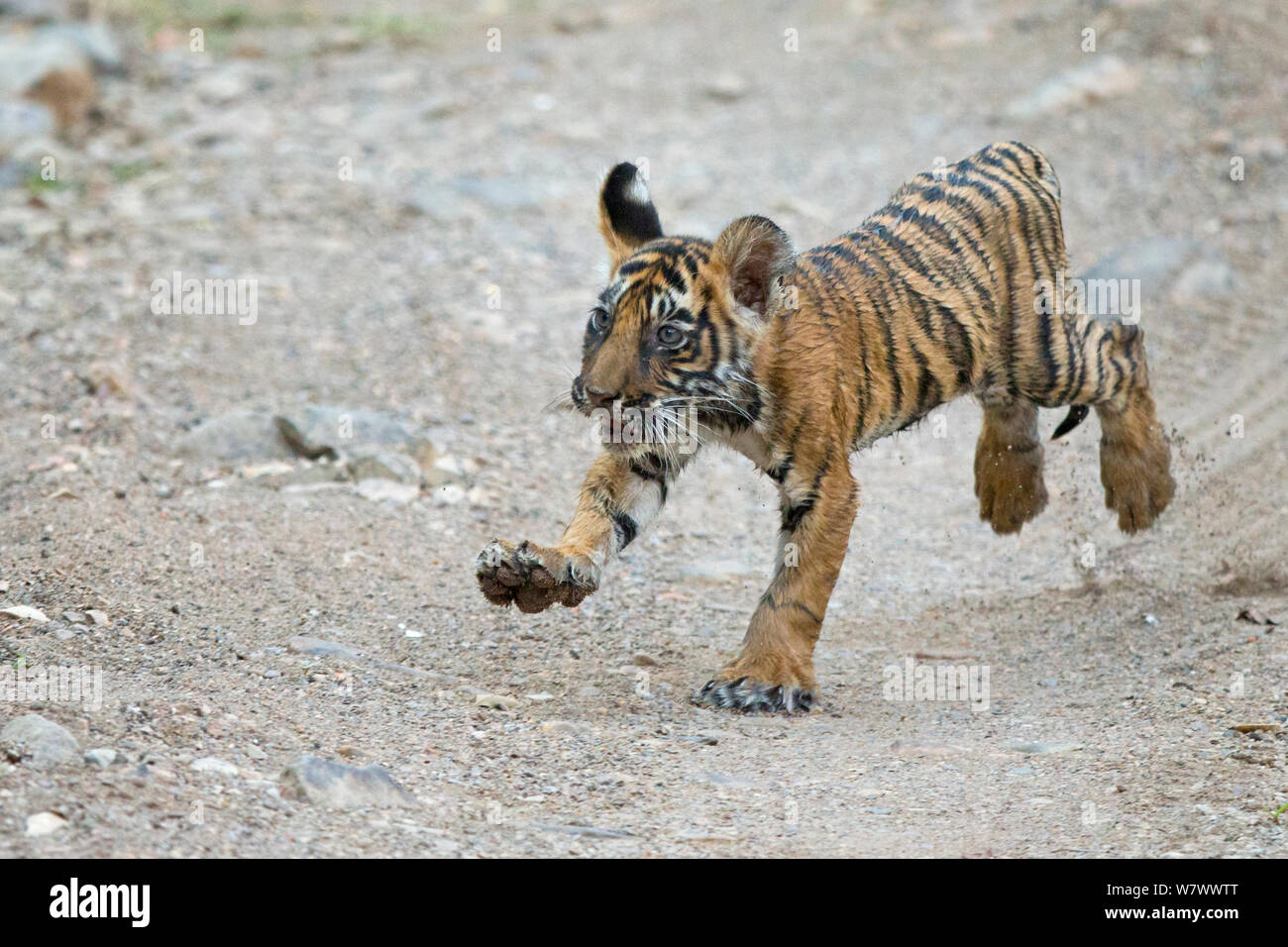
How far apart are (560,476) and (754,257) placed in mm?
2742

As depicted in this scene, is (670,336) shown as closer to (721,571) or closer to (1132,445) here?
(721,571)

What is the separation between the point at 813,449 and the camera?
520 cm

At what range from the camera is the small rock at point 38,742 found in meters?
3.74

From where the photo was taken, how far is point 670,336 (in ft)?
16.4

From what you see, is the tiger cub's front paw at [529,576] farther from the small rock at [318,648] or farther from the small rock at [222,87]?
the small rock at [222,87]

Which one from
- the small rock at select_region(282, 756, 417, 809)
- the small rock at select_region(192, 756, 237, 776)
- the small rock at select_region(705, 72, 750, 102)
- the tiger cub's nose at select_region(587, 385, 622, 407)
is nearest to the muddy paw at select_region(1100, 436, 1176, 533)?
the tiger cub's nose at select_region(587, 385, 622, 407)

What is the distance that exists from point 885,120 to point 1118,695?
25.9ft

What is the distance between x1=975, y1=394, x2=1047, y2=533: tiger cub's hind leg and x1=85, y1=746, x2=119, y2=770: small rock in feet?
13.6

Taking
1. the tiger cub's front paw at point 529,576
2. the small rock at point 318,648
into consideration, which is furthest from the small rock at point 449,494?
the tiger cub's front paw at point 529,576

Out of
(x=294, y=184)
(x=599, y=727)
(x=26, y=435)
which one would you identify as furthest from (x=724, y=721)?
(x=294, y=184)

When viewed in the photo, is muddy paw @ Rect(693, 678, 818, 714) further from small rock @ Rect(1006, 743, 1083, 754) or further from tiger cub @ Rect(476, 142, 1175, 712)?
small rock @ Rect(1006, 743, 1083, 754)

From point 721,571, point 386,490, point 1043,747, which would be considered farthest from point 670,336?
point 386,490

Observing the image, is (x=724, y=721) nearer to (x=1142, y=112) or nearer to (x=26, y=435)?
(x=26, y=435)

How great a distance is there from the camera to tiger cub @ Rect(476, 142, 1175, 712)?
16.4ft
